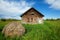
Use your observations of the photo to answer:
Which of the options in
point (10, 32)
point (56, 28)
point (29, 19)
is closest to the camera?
point (56, 28)

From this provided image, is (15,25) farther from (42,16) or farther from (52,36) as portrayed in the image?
(42,16)

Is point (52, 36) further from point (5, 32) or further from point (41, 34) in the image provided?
point (5, 32)

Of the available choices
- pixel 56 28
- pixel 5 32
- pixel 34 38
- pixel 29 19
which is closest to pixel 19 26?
pixel 5 32

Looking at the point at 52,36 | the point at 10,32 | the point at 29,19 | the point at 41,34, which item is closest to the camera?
the point at 52,36

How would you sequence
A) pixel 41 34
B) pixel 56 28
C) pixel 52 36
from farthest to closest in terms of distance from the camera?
pixel 41 34
pixel 52 36
pixel 56 28

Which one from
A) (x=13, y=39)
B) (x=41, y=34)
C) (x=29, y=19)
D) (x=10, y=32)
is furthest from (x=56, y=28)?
(x=29, y=19)

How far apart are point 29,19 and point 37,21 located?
3.97ft

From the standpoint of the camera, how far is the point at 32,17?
2361 centimetres

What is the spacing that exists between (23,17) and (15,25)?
13.5 m

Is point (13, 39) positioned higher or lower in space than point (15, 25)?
lower

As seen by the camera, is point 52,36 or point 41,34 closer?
point 52,36

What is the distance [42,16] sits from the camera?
23734 mm

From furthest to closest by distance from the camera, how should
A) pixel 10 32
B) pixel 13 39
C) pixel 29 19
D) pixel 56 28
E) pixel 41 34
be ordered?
pixel 29 19 < pixel 10 32 < pixel 13 39 < pixel 41 34 < pixel 56 28

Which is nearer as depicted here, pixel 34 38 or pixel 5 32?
pixel 34 38
